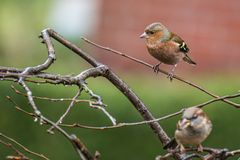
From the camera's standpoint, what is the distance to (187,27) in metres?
9.23

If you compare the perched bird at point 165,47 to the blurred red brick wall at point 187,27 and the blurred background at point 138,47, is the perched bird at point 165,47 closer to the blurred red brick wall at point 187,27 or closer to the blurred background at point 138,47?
the blurred background at point 138,47

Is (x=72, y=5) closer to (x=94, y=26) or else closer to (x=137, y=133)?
(x=94, y=26)

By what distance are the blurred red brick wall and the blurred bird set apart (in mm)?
6225

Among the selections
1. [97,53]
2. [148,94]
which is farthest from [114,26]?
[148,94]

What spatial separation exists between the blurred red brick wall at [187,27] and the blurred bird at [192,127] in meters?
6.23

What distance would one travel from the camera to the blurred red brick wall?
920 centimetres

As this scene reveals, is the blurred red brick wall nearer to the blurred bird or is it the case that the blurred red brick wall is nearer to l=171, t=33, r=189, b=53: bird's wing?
l=171, t=33, r=189, b=53: bird's wing

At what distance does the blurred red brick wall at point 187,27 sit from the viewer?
9203 millimetres

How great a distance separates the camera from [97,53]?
31.3 ft

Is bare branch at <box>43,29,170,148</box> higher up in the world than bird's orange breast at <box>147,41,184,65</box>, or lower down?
lower down

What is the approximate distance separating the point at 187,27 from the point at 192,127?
6566 mm

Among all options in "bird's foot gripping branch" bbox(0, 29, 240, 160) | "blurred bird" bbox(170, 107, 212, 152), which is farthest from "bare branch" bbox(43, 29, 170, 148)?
"blurred bird" bbox(170, 107, 212, 152)

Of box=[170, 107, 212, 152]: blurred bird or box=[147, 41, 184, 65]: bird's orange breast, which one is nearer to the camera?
box=[170, 107, 212, 152]: blurred bird

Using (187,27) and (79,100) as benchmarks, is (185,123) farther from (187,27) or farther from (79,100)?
(187,27)
